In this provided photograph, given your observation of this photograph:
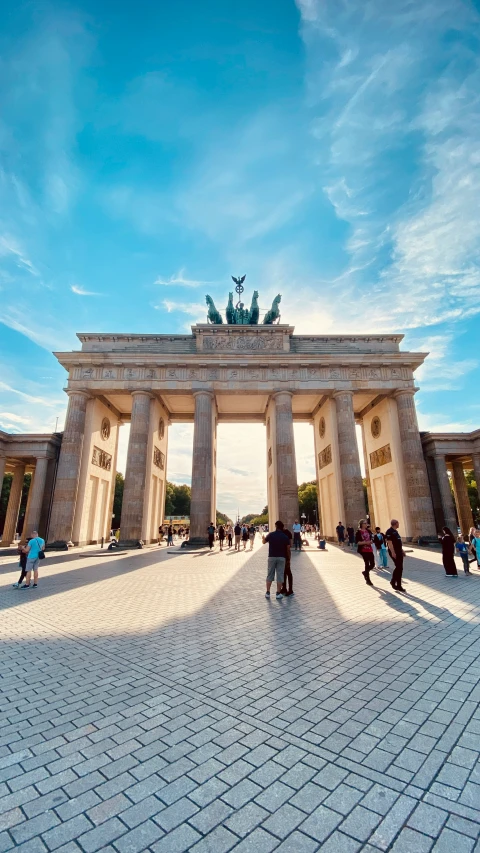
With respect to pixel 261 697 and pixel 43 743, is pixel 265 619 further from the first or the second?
pixel 43 743

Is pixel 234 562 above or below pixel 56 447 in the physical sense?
below

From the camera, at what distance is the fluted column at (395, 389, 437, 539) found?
2533 centimetres

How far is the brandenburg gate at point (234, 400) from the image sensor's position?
83.6 feet

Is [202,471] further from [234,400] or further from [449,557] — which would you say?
[449,557]

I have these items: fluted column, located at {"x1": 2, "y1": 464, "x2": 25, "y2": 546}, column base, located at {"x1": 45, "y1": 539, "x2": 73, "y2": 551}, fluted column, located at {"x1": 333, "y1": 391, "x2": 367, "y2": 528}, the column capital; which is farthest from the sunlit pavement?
fluted column, located at {"x1": 2, "y1": 464, "x2": 25, "y2": 546}

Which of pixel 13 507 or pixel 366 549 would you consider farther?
pixel 13 507

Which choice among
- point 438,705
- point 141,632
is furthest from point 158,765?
point 141,632

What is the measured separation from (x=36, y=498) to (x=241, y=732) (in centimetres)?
2917

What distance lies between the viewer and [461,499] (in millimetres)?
32438

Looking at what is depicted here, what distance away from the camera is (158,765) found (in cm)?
277

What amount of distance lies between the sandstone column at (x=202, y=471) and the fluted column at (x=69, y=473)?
8.18 metres

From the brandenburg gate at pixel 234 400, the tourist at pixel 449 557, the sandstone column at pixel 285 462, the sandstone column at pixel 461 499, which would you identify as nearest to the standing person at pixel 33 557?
the tourist at pixel 449 557

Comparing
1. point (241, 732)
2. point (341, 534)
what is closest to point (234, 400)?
point (341, 534)

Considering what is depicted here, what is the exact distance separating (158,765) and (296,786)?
1.04m
